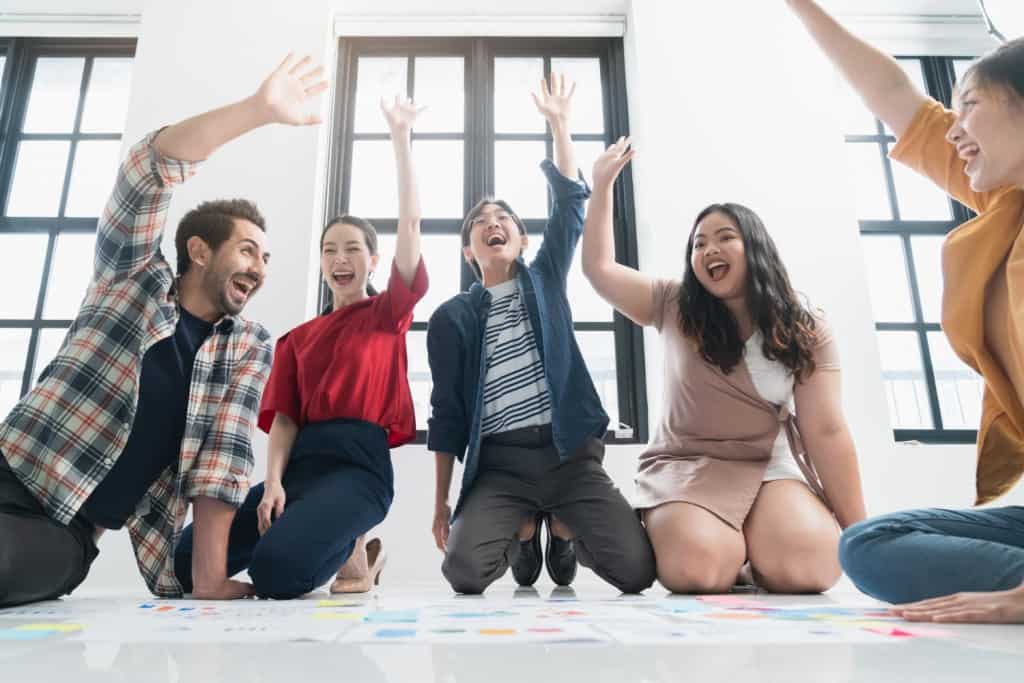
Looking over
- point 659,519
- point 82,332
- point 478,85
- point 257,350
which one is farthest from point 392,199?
point 659,519

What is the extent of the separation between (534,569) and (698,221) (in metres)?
1.03

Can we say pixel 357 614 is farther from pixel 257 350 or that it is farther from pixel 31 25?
pixel 31 25

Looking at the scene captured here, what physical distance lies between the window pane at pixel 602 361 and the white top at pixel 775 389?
3.86 ft

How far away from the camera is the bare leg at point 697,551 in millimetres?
1406

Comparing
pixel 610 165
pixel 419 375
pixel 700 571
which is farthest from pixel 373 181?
pixel 700 571

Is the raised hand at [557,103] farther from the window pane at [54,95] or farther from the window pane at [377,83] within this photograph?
the window pane at [54,95]

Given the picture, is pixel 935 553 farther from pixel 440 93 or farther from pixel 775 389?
pixel 440 93

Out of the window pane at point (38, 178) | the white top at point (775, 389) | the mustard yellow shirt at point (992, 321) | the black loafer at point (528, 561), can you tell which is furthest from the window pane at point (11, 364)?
the mustard yellow shirt at point (992, 321)

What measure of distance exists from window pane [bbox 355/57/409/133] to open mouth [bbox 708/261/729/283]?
205 centimetres

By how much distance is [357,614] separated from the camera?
982 mm

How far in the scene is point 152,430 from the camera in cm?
142

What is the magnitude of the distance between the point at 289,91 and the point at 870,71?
114 centimetres

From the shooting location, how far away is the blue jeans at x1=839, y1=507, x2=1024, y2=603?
0.87m

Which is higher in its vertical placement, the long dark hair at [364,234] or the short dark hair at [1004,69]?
the long dark hair at [364,234]
